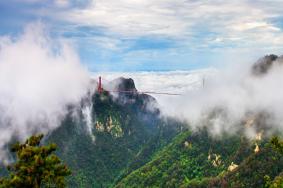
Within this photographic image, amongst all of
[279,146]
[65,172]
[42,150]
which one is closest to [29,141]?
[42,150]

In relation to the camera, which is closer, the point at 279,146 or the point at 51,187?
the point at 279,146

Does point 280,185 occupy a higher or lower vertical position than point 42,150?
lower

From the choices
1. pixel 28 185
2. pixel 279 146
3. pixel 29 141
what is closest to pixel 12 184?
pixel 28 185

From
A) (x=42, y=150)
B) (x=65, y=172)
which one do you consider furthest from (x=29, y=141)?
(x=65, y=172)

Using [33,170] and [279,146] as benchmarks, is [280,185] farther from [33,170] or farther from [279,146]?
[33,170]

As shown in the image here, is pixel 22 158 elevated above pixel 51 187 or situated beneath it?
elevated above

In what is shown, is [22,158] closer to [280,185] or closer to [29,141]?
[29,141]
